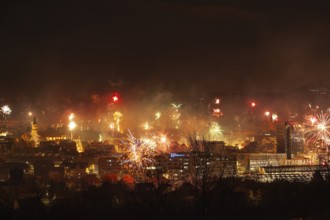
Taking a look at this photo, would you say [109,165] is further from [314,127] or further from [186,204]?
[314,127]

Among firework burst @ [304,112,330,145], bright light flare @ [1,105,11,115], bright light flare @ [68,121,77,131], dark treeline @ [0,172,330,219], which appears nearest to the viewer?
dark treeline @ [0,172,330,219]

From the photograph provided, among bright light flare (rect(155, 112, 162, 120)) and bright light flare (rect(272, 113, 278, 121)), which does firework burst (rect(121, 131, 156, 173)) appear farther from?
bright light flare (rect(272, 113, 278, 121))

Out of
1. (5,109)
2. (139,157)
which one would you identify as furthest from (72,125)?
(139,157)

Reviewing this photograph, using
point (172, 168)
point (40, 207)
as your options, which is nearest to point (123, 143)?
point (172, 168)

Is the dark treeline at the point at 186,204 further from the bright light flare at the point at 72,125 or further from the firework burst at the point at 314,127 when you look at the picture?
the bright light flare at the point at 72,125

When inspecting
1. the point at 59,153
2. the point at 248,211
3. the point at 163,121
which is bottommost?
the point at 248,211

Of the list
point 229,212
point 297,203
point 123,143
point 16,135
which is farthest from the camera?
point 16,135

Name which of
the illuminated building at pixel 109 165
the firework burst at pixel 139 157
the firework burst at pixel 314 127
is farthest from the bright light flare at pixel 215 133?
the firework burst at pixel 139 157

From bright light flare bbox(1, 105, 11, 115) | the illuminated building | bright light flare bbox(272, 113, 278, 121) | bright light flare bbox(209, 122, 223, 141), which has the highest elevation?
bright light flare bbox(1, 105, 11, 115)

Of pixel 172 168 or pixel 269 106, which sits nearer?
pixel 172 168

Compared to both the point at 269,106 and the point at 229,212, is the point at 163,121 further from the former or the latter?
the point at 229,212

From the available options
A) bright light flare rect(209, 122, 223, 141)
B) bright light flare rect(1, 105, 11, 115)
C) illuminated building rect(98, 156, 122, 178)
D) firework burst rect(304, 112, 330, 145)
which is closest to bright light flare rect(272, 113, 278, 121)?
firework burst rect(304, 112, 330, 145)
